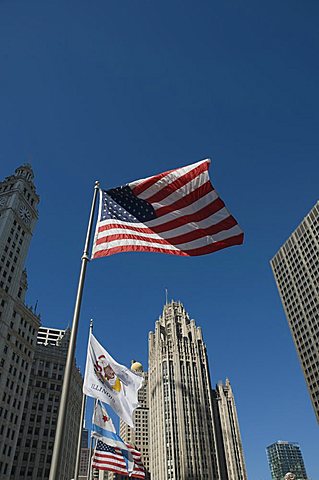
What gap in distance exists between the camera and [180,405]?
148m

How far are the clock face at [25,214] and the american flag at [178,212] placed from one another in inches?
3191

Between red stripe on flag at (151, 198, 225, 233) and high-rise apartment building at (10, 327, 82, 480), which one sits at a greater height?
high-rise apartment building at (10, 327, 82, 480)

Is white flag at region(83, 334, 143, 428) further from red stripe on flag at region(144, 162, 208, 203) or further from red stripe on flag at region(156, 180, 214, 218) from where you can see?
red stripe on flag at region(144, 162, 208, 203)

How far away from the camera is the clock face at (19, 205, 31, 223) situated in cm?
9244

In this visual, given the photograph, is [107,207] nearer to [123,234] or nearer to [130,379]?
[123,234]

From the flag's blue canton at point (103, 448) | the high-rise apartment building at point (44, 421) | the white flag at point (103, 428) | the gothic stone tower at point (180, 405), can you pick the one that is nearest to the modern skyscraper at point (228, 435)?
the gothic stone tower at point (180, 405)

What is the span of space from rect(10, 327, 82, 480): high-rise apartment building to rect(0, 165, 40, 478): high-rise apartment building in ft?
60.9

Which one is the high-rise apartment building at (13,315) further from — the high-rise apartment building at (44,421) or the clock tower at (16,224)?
the high-rise apartment building at (44,421)

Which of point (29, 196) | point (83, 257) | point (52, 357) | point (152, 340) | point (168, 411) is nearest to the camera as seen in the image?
point (83, 257)

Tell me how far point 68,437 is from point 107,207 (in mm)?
111026

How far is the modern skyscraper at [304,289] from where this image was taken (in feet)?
446

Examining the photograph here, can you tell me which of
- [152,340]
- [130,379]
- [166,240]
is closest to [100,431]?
[130,379]

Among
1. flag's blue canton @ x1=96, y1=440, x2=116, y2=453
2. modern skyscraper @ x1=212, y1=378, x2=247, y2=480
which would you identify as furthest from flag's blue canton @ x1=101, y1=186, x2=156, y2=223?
modern skyscraper @ x1=212, y1=378, x2=247, y2=480

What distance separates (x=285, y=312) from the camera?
156 meters
